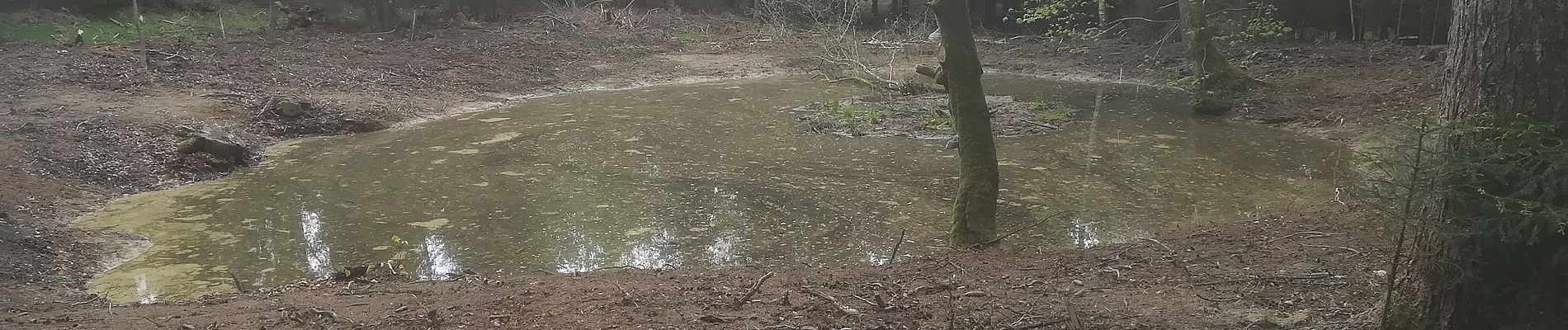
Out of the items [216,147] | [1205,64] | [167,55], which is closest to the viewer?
[216,147]

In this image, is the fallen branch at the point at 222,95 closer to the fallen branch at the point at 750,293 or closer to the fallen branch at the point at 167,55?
the fallen branch at the point at 167,55

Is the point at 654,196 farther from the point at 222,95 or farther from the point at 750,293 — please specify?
the point at 222,95

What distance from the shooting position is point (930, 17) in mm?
24281

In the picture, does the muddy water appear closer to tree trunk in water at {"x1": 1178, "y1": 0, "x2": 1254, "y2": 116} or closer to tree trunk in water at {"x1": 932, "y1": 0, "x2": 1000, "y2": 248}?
tree trunk in water at {"x1": 932, "y1": 0, "x2": 1000, "y2": 248}

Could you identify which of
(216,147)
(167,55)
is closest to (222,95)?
(167,55)

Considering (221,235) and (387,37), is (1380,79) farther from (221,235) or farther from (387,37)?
(387,37)

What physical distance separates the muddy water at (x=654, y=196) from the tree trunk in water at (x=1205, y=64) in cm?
73

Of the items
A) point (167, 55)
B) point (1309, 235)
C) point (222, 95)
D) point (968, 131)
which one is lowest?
point (222, 95)

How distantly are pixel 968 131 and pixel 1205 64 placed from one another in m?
9.12

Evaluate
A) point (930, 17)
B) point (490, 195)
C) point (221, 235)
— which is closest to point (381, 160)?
point (490, 195)

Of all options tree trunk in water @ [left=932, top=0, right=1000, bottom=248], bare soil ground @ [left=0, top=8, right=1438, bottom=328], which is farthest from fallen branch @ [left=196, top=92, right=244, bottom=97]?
tree trunk in water @ [left=932, top=0, right=1000, bottom=248]

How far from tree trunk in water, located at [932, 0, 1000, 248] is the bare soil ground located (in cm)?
42

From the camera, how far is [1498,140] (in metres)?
3.16

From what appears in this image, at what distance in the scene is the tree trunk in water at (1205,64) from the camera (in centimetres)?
1409
